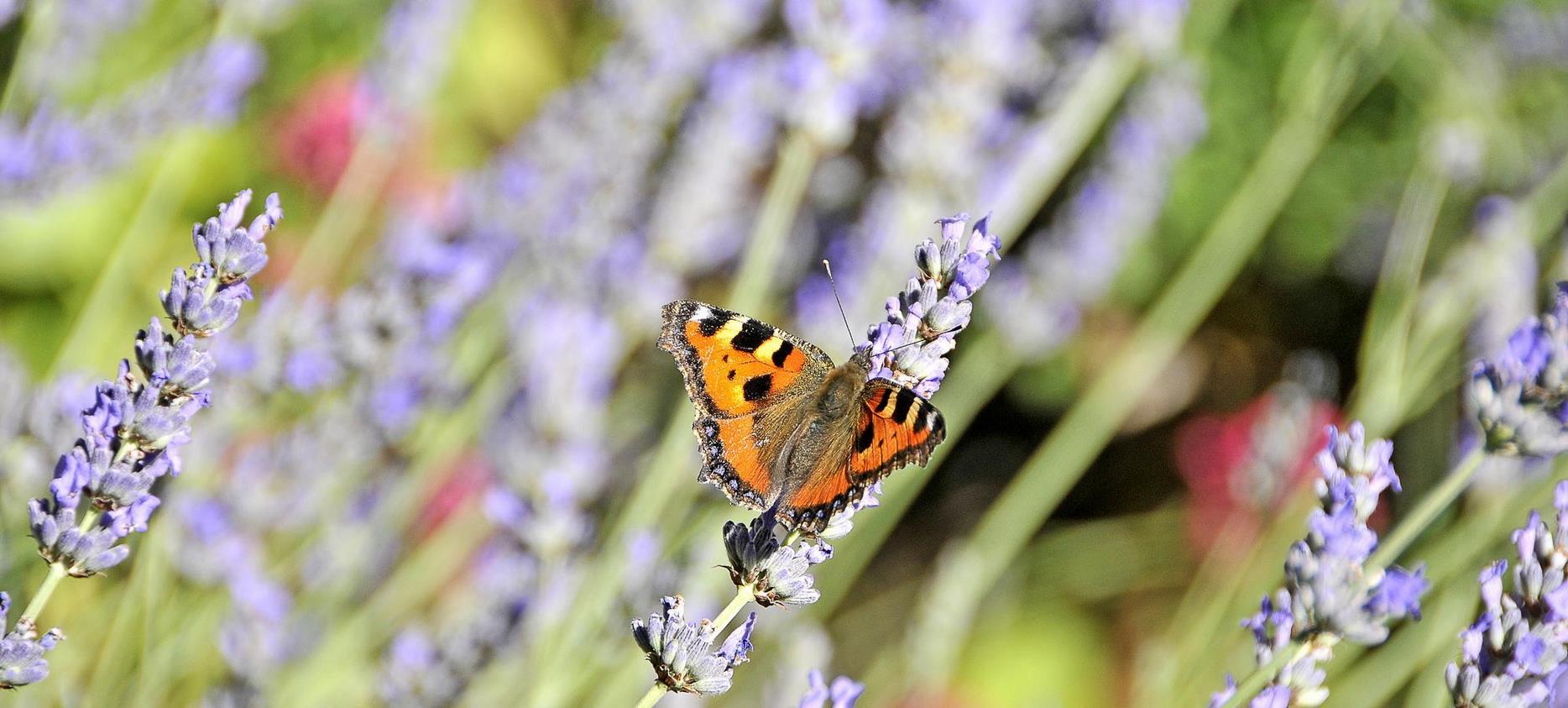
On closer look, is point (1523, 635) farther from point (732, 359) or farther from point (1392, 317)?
point (1392, 317)

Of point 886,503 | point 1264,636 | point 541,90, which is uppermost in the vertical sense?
point 541,90

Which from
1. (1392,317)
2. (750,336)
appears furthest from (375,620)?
(1392,317)

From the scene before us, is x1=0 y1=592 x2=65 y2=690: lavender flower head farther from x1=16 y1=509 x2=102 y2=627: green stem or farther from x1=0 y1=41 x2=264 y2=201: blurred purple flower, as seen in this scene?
x1=0 y1=41 x2=264 y2=201: blurred purple flower

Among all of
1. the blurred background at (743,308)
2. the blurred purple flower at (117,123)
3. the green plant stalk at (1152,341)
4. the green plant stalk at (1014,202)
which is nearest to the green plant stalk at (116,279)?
the blurred background at (743,308)

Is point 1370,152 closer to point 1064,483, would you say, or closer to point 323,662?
point 1064,483

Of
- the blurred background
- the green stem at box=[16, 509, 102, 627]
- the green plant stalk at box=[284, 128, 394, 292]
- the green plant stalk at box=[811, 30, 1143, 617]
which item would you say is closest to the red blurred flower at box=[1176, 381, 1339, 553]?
the blurred background

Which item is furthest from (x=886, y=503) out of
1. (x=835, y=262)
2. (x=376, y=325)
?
→ (x=376, y=325)
